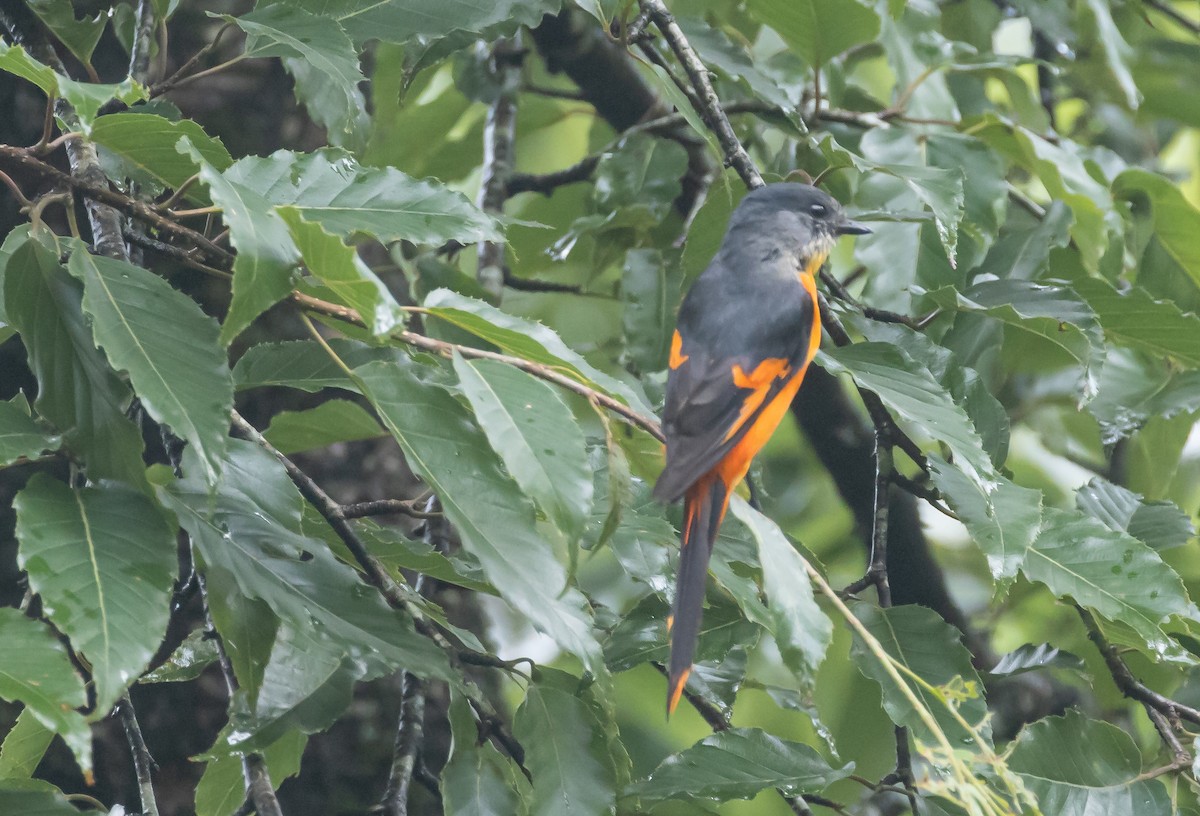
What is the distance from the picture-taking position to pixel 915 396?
6.63ft

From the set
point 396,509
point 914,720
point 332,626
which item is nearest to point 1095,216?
point 914,720

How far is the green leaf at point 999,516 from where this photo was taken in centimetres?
197

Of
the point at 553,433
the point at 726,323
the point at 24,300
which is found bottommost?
the point at 726,323

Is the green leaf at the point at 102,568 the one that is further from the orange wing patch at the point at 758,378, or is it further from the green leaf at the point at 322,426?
the orange wing patch at the point at 758,378

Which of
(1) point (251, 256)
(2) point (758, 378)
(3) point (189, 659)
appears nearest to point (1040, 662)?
(2) point (758, 378)

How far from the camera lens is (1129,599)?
6.78 ft

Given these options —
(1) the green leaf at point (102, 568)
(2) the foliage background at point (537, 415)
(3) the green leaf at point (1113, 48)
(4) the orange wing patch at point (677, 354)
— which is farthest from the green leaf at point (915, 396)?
(3) the green leaf at point (1113, 48)

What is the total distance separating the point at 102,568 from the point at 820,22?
2069mm

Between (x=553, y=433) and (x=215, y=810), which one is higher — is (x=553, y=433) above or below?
above

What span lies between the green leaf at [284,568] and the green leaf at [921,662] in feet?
2.50

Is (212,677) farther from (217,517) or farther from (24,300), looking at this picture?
(24,300)

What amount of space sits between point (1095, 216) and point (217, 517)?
80.0 inches

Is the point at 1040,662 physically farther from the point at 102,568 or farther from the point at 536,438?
the point at 102,568

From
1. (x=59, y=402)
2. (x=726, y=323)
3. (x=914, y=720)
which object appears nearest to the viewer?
(x=59, y=402)
